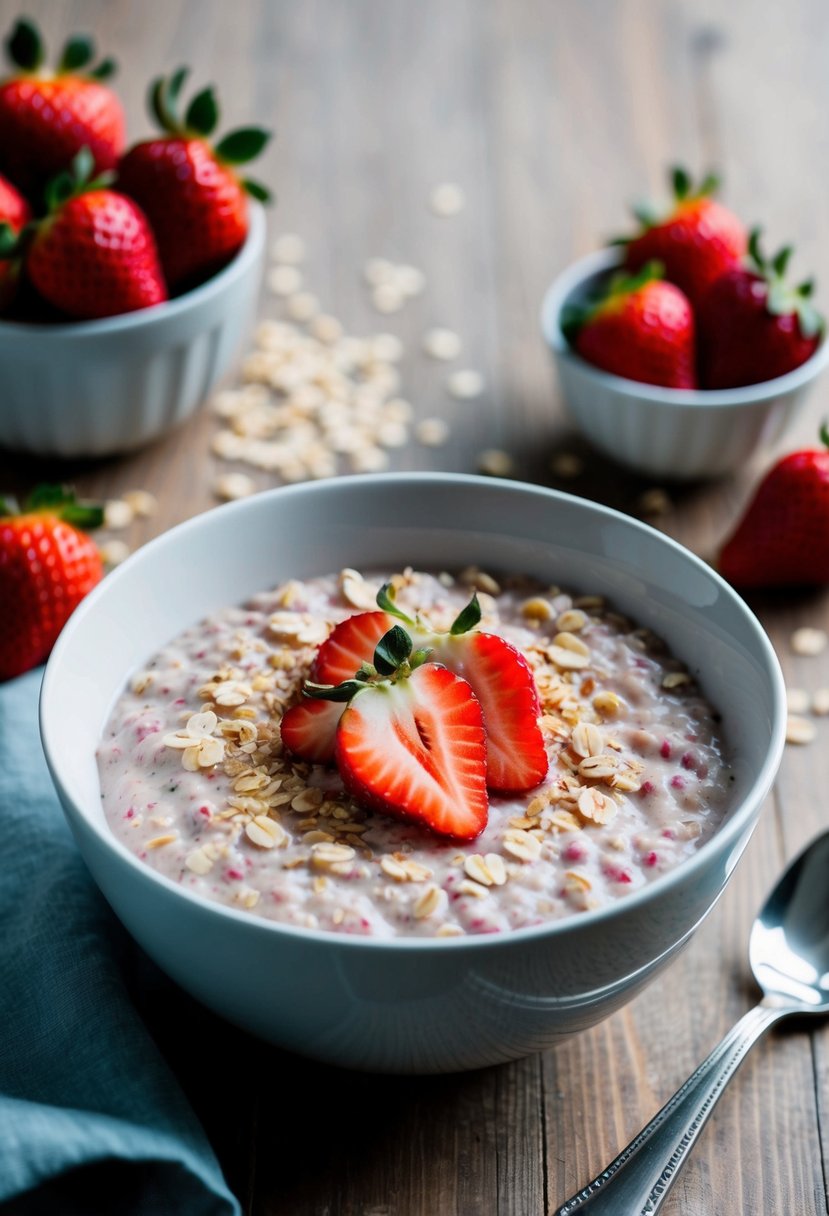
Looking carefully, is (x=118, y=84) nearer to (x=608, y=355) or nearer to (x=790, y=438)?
(x=608, y=355)

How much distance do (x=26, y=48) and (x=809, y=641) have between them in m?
1.52

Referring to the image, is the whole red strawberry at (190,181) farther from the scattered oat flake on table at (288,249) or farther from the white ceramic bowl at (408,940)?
the white ceramic bowl at (408,940)

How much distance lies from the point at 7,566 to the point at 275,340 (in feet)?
2.89

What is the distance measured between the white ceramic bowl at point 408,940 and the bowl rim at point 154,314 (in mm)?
Result: 560

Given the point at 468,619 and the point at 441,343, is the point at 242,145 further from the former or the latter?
the point at 468,619

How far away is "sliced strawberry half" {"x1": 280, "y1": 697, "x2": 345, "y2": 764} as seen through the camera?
140 centimetres

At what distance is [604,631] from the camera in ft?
5.32

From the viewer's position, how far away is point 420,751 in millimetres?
1346

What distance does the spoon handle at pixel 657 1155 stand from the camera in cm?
125

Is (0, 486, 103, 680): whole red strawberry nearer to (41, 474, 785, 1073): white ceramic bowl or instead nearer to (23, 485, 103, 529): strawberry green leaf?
(23, 485, 103, 529): strawberry green leaf

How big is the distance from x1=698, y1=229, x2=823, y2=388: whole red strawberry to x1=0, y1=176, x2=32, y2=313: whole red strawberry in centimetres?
106

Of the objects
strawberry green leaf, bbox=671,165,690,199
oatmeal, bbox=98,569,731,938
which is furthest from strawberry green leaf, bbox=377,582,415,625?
strawberry green leaf, bbox=671,165,690,199

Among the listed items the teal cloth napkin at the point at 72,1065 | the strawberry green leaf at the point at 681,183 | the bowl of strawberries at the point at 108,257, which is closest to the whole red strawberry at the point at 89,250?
the bowl of strawberries at the point at 108,257

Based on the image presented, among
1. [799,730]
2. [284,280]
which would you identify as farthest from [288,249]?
[799,730]
